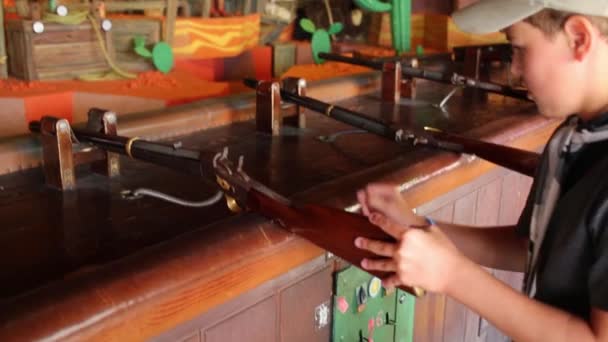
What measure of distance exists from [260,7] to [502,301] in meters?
2.08

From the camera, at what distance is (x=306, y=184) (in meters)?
1.06

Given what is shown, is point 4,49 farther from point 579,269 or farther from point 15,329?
point 579,269

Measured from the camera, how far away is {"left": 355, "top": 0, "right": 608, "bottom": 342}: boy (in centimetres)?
70

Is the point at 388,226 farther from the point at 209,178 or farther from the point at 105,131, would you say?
the point at 105,131

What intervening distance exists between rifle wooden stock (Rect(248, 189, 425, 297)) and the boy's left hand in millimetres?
10

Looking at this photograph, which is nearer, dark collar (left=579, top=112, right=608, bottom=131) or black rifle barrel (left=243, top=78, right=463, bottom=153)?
dark collar (left=579, top=112, right=608, bottom=131)

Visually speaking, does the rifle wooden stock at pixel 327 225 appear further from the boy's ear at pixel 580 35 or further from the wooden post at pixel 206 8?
the wooden post at pixel 206 8

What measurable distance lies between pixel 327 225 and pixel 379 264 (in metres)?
0.10

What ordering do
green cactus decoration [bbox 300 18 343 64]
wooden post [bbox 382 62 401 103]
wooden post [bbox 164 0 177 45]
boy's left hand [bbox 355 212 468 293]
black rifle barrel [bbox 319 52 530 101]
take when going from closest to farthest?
boy's left hand [bbox 355 212 468 293], black rifle barrel [bbox 319 52 530 101], wooden post [bbox 382 62 401 103], wooden post [bbox 164 0 177 45], green cactus decoration [bbox 300 18 343 64]

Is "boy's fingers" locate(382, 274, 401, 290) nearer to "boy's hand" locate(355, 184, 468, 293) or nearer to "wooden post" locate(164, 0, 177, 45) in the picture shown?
"boy's hand" locate(355, 184, 468, 293)

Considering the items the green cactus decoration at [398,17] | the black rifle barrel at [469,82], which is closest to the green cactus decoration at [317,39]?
the green cactus decoration at [398,17]

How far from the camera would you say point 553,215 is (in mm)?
812

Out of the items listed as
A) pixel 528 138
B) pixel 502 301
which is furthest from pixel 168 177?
pixel 528 138

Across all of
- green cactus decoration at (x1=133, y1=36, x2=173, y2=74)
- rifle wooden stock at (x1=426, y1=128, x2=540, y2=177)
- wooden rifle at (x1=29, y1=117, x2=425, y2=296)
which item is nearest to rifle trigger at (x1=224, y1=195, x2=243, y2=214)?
wooden rifle at (x1=29, y1=117, x2=425, y2=296)
